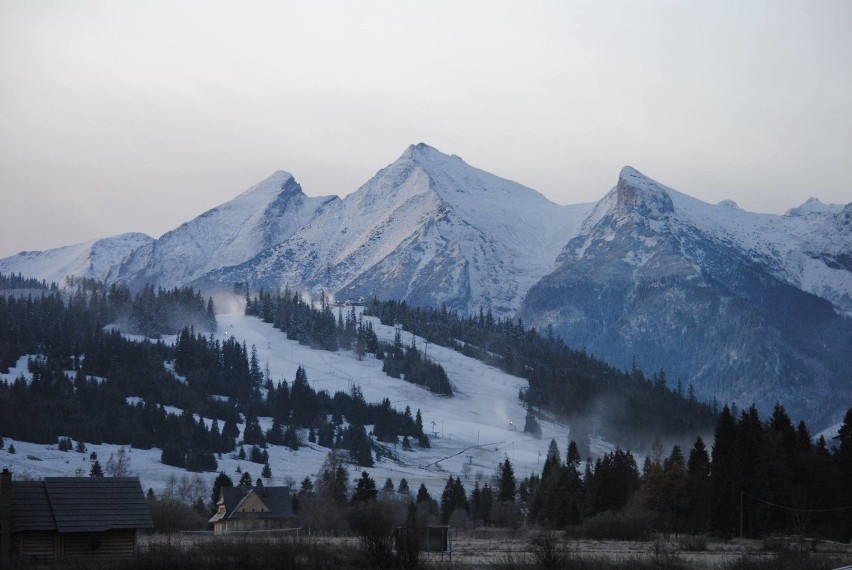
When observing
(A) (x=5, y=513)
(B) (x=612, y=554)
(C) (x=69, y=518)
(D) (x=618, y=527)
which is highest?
(A) (x=5, y=513)

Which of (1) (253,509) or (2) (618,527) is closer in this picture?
(2) (618,527)

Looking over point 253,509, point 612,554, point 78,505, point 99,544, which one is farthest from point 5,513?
point 253,509

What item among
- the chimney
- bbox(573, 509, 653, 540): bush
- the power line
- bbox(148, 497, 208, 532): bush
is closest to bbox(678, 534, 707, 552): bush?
the power line

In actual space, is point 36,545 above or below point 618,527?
below

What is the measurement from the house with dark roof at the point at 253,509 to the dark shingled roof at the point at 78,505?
47865 millimetres

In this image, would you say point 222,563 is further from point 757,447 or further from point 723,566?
point 757,447

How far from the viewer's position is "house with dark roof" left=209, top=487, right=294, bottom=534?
11338cm

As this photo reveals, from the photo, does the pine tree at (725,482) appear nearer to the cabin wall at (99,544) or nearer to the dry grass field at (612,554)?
the dry grass field at (612,554)

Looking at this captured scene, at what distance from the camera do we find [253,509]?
116562 millimetres

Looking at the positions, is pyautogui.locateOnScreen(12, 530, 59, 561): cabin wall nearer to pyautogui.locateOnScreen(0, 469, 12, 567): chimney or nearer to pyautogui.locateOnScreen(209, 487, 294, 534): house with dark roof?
pyautogui.locateOnScreen(0, 469, 12, 567): chimney

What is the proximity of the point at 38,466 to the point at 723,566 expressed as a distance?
120125 mm

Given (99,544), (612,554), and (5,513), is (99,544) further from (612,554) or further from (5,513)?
(612,554)

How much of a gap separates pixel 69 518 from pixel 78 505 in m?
1.05

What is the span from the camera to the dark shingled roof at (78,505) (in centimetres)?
6166
